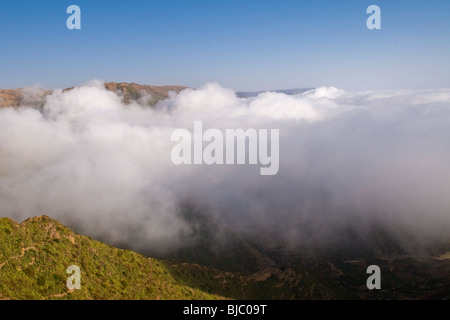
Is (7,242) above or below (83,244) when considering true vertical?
above
